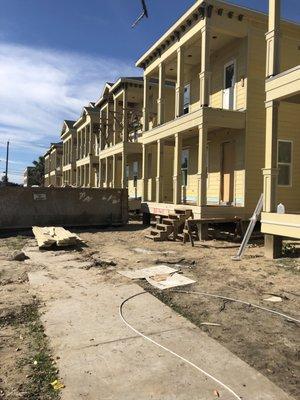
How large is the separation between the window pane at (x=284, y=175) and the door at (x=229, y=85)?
3.08 m

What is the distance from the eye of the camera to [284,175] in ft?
54.2

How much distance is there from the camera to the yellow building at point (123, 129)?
26.6m

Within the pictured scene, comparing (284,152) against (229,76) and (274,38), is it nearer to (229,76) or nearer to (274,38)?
(229,76)

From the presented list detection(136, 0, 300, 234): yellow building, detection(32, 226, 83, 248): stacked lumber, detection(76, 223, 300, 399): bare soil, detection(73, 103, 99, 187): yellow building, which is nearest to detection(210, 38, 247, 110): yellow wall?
detection(136, 0, 300, 234): yellow building

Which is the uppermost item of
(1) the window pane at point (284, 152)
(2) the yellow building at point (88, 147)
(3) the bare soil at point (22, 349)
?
(2) the yellow building at point (88, 147)

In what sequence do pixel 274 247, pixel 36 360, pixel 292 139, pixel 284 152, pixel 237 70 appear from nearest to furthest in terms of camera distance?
pixel 36 360 < pixel 274 247 < pixel 284 152 < pixel 292 139 < pixel 237 70

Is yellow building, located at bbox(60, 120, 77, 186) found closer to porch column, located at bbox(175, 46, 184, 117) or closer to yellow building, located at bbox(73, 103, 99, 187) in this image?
yellow building, located at bbox(73, 103, 99, 187)

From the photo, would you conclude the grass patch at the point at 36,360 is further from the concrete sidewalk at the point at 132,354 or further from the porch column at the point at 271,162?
the porch column at the point at 271,162

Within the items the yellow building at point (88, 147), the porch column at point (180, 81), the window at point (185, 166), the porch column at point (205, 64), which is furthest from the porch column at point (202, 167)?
the yellow building at point (88, 147)

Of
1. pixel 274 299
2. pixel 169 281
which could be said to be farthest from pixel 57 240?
pixel 274 299

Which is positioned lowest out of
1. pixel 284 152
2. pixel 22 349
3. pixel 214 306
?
pixel 22 349

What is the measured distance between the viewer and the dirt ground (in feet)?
15.0

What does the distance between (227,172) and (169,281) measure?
10111 millimetres

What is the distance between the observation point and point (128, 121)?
2881cm
